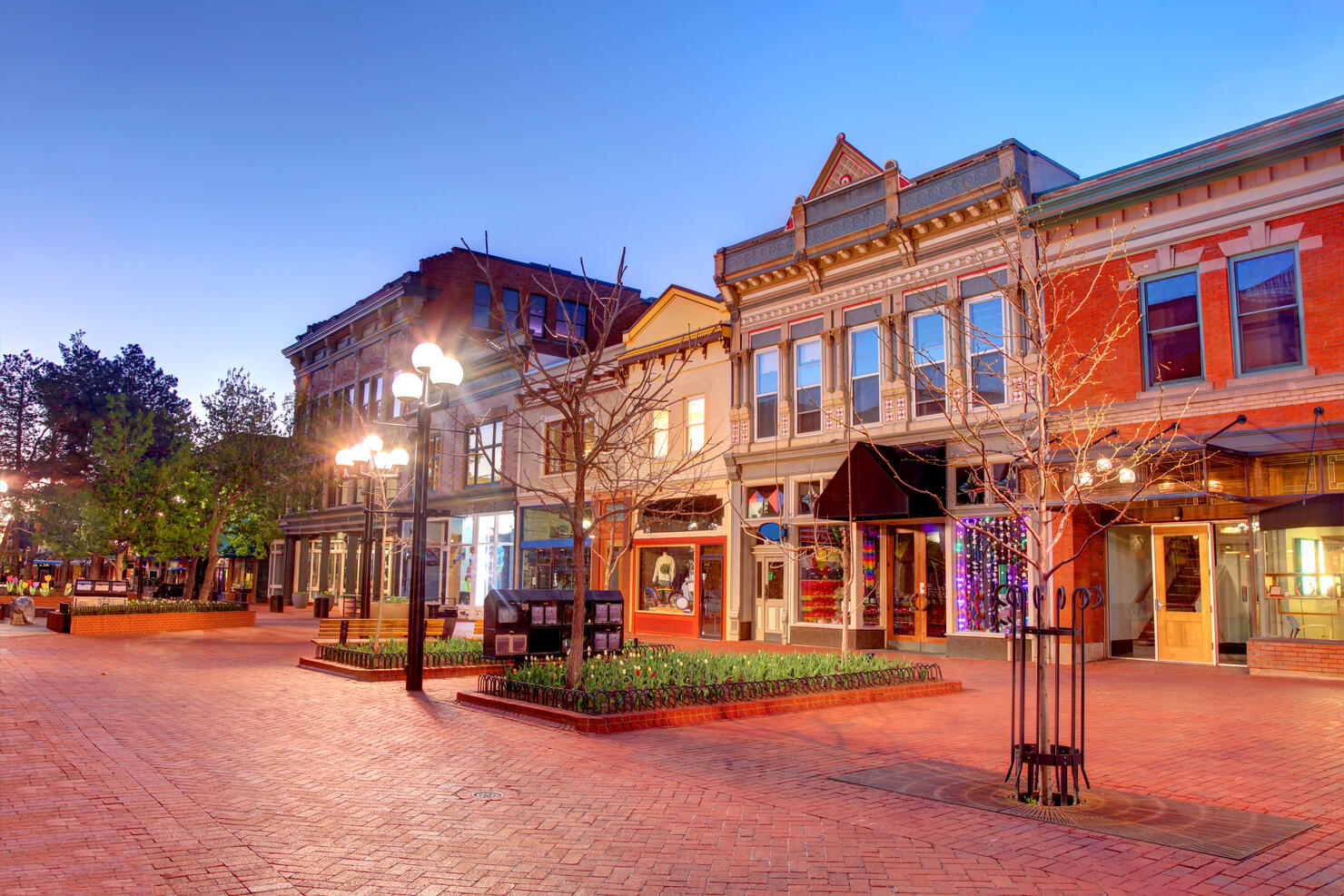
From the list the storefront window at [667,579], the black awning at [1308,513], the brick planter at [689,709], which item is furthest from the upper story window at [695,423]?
the black awning at [1308,513]

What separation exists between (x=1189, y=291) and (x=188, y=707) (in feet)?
57.0

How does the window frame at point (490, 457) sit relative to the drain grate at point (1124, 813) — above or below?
above

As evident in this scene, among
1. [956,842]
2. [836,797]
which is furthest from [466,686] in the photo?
[956,842]

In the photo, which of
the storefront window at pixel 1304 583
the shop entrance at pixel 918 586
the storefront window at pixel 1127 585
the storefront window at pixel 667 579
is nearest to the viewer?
the storefront window at pixel 1304 583

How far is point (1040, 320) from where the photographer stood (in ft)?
25.3

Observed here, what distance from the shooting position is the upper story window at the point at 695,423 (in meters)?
26.9

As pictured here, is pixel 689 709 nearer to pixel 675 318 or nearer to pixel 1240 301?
pixel 1240 301

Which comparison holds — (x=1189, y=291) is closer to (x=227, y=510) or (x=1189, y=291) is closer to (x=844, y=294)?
(x=844, y=294)

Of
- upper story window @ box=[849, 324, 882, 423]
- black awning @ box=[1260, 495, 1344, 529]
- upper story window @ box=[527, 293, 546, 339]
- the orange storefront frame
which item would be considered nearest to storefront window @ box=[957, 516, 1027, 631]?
upper story window @ box=[849, 324, 882, 423]

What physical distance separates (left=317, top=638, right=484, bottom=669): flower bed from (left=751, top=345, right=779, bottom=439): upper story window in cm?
1040

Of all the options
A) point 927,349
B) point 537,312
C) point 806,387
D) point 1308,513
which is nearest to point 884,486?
point 927,349

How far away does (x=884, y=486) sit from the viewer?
19.8m

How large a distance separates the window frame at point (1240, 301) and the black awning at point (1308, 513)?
2.24 meters

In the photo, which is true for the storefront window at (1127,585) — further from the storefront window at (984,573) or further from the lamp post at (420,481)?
the lamp post at (420,481)
